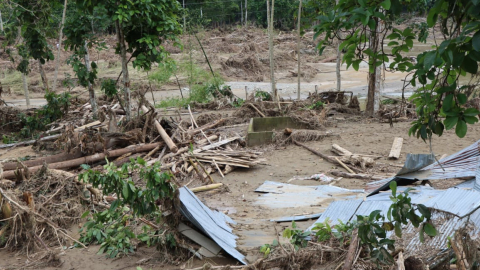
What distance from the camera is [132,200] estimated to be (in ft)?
19.1

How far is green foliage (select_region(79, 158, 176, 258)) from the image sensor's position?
5.65 meters

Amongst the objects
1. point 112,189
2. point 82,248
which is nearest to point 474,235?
point 112,189

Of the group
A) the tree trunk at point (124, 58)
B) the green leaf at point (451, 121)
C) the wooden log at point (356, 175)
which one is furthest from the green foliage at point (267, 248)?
the tree trunk at point (124, 58)

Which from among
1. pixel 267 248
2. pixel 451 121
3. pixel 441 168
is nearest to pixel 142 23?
pixel 267 248

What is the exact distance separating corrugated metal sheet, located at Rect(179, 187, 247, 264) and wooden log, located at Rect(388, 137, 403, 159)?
5.51 metres

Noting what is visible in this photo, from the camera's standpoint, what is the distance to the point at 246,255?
575 centimetres

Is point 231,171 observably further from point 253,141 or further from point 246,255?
point 246,255

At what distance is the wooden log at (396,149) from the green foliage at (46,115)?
9.62 metres

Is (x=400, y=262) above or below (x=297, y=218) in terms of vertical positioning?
above

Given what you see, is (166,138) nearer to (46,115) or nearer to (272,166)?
(272,166)

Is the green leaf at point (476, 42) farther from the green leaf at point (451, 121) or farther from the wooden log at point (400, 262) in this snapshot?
A: the wooden log at point (400, 262)

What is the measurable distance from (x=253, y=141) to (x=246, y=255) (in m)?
7.05

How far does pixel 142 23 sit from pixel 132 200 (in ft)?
22.5

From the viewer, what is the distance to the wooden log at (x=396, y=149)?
1095cm
